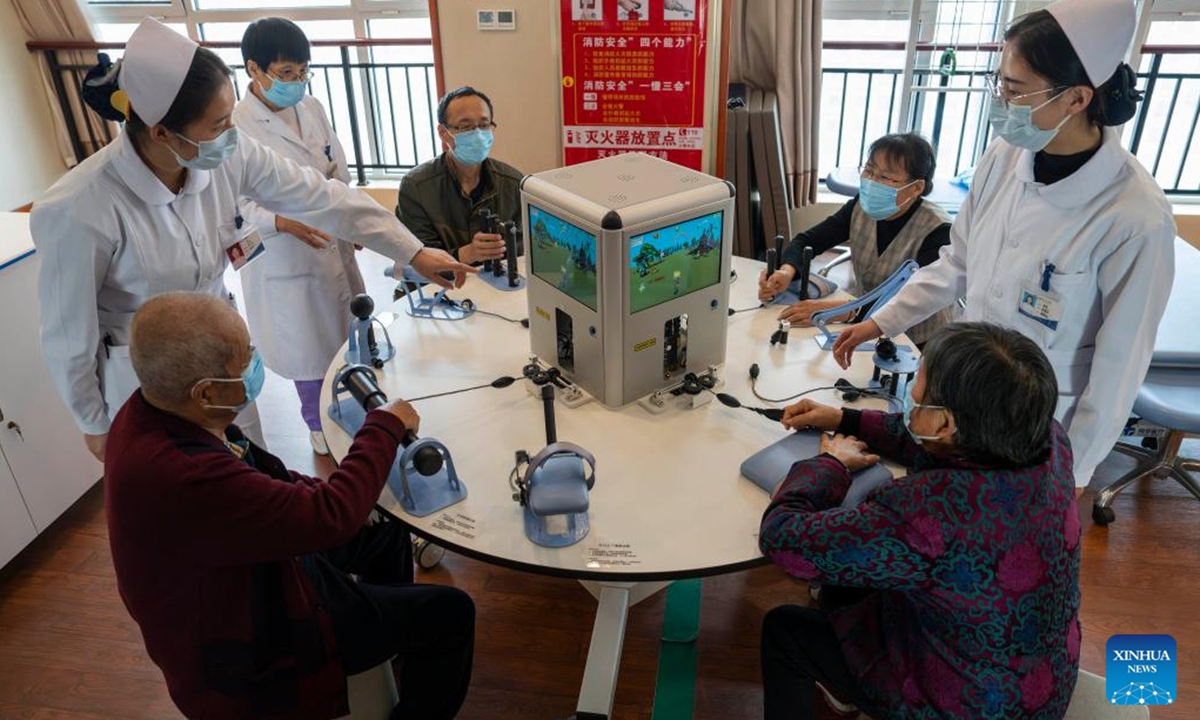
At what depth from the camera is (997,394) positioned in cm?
111

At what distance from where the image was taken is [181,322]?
1.24m

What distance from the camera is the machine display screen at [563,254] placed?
1604 mm

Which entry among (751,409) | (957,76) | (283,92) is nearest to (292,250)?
(283,92)

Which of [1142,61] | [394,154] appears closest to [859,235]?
[1142,61]

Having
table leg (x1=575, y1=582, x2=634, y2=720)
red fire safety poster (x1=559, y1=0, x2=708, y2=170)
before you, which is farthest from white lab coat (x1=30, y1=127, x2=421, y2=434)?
red fire safety poster (x1=559, y1=0, x2=708, y2=170)

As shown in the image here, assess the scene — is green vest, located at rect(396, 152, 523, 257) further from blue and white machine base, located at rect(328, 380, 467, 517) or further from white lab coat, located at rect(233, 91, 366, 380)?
blue and white machine base, located at rect(328, 380, 467, 517)

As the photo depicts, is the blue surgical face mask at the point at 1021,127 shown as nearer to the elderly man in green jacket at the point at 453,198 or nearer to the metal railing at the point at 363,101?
the elderly man in green jacket at the point at 453,198

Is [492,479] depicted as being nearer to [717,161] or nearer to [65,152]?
[717,161]

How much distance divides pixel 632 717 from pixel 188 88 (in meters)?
1.67

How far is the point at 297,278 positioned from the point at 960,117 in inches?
157

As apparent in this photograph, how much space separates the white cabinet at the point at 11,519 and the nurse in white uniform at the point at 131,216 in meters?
0.75

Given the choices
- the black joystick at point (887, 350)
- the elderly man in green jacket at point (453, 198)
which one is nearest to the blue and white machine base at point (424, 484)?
the black joystick at point (887, 350)

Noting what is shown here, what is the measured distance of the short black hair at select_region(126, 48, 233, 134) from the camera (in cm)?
156

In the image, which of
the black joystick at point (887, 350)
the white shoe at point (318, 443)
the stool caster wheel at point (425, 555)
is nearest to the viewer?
the black joystick at point (887, 350)
